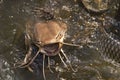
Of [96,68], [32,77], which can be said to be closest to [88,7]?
[96,68]

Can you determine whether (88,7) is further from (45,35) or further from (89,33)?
(45,35)

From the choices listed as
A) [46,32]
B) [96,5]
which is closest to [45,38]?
[46,32]

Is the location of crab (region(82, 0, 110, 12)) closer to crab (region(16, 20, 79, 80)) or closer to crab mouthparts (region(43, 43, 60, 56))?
crab (region(16, 20, 79, 80))

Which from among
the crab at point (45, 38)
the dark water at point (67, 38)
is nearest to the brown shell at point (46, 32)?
the crab at point (45, 38)

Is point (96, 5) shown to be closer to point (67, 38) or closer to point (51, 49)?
point (67, 38)

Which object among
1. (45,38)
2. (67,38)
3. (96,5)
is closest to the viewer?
(45,38)
